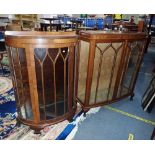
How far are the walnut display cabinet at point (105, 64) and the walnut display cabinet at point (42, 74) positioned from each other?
0.26m

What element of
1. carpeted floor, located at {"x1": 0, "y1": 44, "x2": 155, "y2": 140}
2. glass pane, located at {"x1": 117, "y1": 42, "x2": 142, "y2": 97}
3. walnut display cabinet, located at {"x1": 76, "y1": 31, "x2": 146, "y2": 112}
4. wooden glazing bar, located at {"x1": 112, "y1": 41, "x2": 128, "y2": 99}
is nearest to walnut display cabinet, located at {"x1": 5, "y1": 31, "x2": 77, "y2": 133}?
carpeted floor, located at {"x1": 0, "y1": 44, "x2": 155, "y2": 140}

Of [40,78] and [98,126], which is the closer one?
[40,78]

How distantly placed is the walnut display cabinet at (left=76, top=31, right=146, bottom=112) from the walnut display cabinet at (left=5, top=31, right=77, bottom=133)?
10.3 inches

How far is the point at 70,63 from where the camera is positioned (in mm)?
1436

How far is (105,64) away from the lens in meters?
1.84

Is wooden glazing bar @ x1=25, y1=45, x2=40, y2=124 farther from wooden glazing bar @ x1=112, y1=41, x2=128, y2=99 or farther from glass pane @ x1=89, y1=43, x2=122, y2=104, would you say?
wooden glazing bar @ x1=112, y1=41, x2=128, y2=99

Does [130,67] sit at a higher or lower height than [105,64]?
lower

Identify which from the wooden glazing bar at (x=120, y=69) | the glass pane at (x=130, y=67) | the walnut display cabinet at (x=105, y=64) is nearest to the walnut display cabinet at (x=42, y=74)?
the walnut display cabinet at (x=105, y=64)

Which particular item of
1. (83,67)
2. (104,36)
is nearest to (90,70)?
(83,67)

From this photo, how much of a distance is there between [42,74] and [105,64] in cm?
81

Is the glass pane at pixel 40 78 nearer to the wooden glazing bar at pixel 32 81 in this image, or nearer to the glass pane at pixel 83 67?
the wooden glazing bar at pixel 32 81

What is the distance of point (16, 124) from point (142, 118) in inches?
60.7

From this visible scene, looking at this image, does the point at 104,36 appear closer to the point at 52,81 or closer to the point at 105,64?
the point at 105,64

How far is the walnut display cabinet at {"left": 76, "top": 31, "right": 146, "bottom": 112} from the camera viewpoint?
165cm
